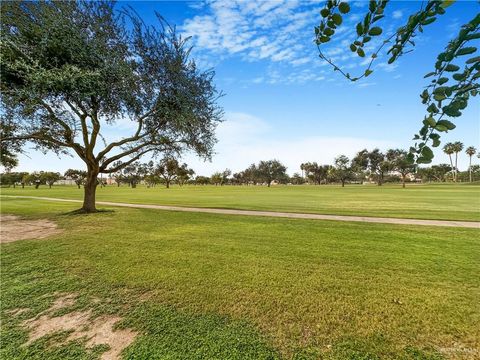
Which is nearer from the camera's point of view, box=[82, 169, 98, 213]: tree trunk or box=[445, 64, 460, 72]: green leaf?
box=[445, 64, 460, 72]: green leaf

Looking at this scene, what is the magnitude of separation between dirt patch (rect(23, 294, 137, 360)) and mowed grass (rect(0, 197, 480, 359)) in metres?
0.15

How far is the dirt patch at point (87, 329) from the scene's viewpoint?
3.63m

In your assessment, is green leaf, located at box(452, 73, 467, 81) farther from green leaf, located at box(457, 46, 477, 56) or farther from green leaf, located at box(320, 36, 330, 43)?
green leaf, located at box(320, 36, 330, 43)

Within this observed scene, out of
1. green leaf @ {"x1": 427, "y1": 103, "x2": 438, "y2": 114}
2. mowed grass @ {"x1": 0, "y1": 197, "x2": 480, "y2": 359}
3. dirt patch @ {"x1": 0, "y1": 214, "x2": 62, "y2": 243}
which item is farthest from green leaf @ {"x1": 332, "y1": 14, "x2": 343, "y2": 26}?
dirt patch @ {"x1": 0, "y1": 214, "x2": 62, "y2": 243}

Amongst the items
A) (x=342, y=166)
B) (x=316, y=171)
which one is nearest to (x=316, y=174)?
(x=316, y=171)

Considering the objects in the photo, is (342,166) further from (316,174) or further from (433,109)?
(433,109)

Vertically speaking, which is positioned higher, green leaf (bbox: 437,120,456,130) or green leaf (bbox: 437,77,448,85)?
green leaf (bbox: 437,77,448,85)

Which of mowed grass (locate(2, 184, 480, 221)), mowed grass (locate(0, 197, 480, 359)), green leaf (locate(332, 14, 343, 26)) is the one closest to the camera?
green leaf (locate(332, 14, 343, 26))

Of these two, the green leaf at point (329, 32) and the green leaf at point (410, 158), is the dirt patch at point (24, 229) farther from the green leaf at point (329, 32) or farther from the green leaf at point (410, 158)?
the green leaf at point (410, 158)

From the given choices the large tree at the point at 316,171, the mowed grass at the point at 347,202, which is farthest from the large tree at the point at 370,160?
the mowed grass at the point at 347,202

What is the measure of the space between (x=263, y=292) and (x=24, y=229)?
12.4 metres

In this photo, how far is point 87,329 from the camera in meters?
4.02

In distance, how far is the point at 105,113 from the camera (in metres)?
12.9

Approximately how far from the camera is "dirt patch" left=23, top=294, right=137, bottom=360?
143 inches
